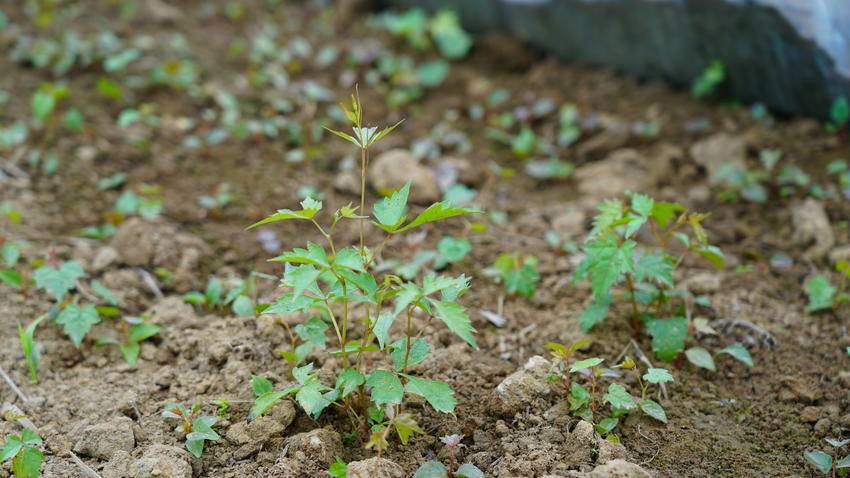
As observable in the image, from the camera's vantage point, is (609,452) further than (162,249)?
No

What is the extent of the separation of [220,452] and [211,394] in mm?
208

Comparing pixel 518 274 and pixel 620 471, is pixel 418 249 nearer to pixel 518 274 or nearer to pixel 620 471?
pixel 518 274

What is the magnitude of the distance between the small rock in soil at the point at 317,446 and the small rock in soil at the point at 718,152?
1931mm


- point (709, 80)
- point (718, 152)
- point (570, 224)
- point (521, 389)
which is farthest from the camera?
point (709, 80)

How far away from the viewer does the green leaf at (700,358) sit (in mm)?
2084

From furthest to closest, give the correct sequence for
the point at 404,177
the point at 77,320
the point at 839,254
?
the point at 404,177 → the point at 839,254 → the point at 77,320

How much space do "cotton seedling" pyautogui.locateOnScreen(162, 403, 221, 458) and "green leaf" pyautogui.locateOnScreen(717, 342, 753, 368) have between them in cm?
132

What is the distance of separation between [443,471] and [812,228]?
164 centimetres

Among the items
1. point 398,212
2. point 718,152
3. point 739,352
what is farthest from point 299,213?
point 718,152

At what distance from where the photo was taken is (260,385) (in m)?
1.93

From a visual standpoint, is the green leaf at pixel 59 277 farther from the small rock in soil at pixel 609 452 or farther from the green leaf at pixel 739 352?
the green leaf at pixel 739 352

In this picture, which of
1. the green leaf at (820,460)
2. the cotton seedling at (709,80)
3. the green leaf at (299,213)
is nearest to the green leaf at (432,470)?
the green leaf at (299,213)

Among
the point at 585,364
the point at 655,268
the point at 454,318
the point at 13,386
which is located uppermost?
the point at 454,318

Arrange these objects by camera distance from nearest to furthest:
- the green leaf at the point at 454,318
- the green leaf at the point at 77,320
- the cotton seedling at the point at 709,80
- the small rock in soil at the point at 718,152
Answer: the green leaf at the point at 454,318 → the green leaf at the point at 77,320 → the small rock in soil at the point at 718,152 → the cotton seedling at the point at 709,80
